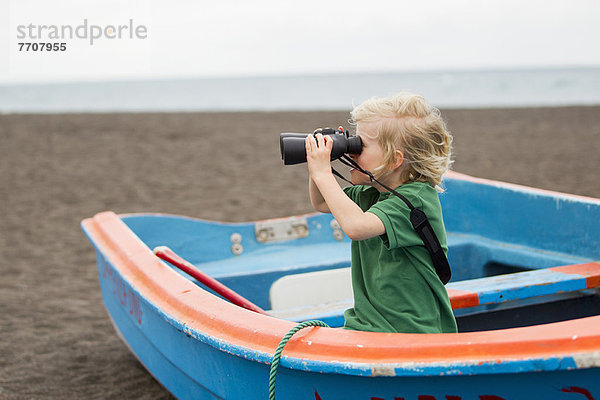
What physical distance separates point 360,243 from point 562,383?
2.51 feet

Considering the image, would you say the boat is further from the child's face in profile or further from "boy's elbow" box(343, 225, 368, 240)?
the child's face in profile

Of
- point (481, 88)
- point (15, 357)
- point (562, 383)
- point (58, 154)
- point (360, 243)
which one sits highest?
point (481, 88)

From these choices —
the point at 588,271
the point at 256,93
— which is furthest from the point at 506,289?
the point at 256,93

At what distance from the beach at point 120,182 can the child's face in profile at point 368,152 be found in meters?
1.90

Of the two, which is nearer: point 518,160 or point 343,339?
point 343,339

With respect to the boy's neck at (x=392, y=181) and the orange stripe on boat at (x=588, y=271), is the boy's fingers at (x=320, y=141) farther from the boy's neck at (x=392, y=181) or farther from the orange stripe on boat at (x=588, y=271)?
the orange stripe on boat at (x=588, y=271)

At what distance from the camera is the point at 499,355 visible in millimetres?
1722

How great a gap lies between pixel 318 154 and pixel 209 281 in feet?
3.45

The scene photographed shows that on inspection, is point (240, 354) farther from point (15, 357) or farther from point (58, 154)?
point (58, 154)

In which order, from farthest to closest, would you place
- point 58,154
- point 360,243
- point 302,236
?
point 58,154
point 302,236
point 360,243

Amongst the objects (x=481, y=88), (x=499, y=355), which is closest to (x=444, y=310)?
(x=499, y=355)

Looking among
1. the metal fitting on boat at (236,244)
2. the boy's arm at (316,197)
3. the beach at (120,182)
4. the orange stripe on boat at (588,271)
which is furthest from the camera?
the metal fitting on boat at (236,244)

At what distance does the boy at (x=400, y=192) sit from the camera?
2.08 m

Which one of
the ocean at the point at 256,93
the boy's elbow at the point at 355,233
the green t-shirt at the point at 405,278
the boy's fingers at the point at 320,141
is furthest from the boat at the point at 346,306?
the ocean at the point at 256,93
